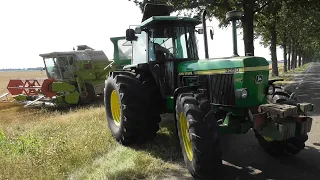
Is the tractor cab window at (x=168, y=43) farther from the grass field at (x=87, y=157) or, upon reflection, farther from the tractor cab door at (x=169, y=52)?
the grass field at (x=87, y=157)

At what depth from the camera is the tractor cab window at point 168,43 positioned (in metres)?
6.08

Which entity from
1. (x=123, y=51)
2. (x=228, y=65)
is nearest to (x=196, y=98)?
(x=228, y=65)

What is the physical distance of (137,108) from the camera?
5805 millimetres

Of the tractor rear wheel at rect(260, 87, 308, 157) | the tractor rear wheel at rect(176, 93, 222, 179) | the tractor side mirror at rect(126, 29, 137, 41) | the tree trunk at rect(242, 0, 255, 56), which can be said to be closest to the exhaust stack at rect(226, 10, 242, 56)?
the tractor rear wheel at rect(260, 87, 308, 157)

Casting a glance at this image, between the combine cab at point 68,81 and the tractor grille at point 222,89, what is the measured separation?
817 cm

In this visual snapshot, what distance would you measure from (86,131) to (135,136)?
1.54 m

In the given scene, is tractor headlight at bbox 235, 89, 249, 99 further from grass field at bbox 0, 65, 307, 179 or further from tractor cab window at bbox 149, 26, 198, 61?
tractor cab window at bbox 149, 26, 198, 61

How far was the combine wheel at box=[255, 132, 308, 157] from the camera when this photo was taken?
4.82m

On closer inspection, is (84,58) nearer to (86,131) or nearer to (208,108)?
(86,131)

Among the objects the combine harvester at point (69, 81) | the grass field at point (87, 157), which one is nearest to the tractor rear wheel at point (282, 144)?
the grass field at point (87, 157)

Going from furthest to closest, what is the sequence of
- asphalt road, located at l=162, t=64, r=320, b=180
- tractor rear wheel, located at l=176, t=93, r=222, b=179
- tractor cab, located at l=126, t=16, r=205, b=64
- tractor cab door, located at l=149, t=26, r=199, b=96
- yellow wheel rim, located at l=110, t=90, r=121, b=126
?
yellow wheel rim, located at l=110, t=90, r=121, b=126 → tractor cab, located at l=126, t=16, r=205, b=64 → tractor cab door, located at l=149, t=26, r=199, b=96 → asphalt road, located at l=162, t=64, r=320, b=180 → tractor rear wheel, located at l=176, t=93, r=222, b=179

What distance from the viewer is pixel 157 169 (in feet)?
15.3

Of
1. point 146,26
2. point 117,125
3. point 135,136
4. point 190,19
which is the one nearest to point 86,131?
point 117,125

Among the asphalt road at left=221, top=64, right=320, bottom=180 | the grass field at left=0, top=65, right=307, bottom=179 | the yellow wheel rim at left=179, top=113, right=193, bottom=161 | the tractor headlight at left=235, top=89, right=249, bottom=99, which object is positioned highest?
the tractor headlight at left=235, top=89, right=249, bottom=99
